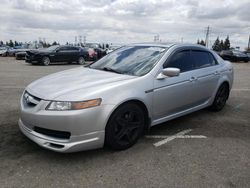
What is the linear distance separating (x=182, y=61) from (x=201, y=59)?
0.74 meters

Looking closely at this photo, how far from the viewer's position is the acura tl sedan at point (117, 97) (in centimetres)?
313

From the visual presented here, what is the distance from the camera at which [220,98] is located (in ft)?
18.7

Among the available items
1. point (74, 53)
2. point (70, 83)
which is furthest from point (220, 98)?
point (74, 53)

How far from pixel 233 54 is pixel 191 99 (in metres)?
28.1

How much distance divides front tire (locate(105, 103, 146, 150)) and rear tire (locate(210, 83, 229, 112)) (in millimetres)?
2412

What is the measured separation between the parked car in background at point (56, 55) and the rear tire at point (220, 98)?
1480 centimetres

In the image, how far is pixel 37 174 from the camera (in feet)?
9.78

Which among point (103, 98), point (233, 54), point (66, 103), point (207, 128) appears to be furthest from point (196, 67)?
point (233, 54)

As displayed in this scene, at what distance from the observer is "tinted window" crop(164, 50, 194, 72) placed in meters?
4.30

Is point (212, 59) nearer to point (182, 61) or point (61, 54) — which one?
point (182, 61)

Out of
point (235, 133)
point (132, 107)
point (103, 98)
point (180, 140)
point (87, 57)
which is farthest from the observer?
point (87, 57)

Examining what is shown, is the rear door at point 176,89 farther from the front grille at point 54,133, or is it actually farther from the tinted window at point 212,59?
the front grille at point 54,133

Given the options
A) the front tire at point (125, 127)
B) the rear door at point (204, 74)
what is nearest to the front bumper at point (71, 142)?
the front tire at point (125, 127)

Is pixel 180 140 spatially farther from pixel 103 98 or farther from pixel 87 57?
pixel 87 57
